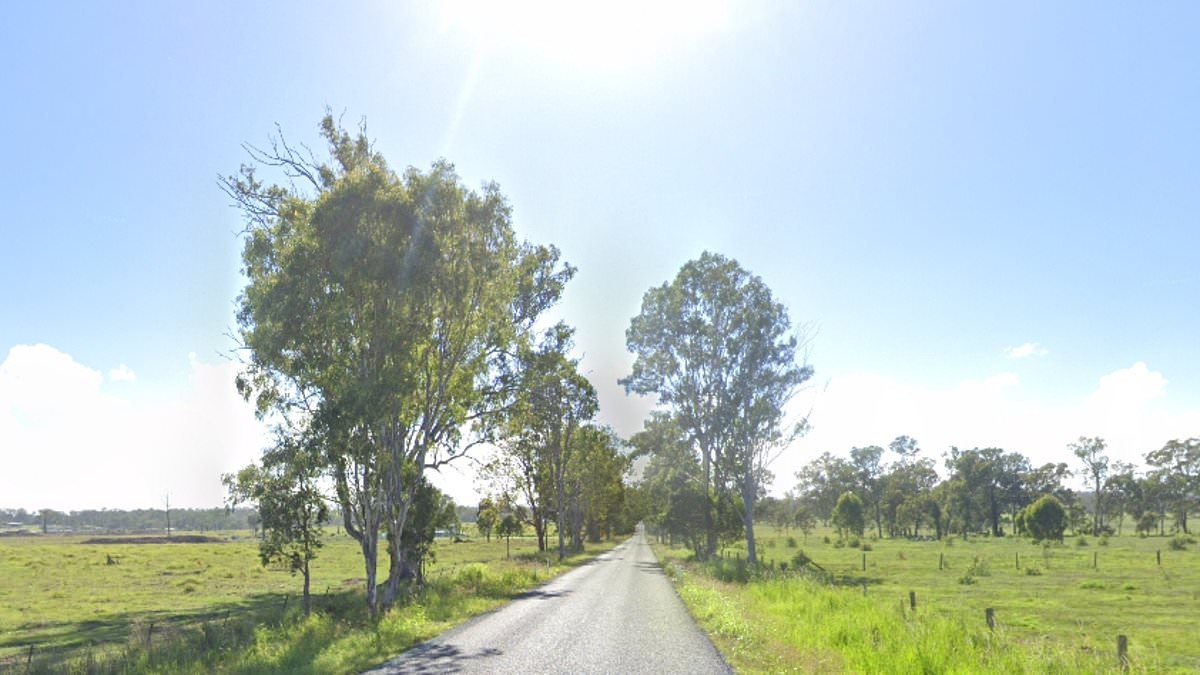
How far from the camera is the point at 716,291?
44.7 meters

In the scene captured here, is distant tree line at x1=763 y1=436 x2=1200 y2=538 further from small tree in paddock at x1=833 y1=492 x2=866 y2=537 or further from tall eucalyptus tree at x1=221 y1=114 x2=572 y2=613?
tall eucalyptus tree at x1=221 y1=114 x2=572 y2=613

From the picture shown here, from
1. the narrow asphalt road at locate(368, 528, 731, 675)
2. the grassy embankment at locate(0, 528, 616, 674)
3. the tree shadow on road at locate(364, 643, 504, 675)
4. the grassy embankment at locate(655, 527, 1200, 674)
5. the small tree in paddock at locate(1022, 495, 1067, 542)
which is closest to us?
the grassy embankment at locate(655, 527, 1200, 674)

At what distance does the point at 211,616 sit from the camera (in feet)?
107

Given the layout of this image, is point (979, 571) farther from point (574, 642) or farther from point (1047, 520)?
point (1047, 520)

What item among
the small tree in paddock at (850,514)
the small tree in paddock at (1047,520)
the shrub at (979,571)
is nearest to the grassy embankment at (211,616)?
the shrub at (979,571)

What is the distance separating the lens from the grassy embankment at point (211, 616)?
53.1 ft

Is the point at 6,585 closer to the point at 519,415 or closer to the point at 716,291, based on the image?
the point at 519,415

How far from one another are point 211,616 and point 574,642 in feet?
82.4

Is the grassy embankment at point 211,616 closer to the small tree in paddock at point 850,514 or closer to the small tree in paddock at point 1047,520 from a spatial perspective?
the small tree in paddock at point 850,514

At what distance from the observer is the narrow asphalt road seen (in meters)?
13.8

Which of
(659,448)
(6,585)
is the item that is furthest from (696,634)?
(6,585)

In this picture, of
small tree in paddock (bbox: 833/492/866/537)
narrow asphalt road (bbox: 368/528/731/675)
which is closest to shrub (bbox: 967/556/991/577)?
narrow asphalt road (bbox: 368/528/731/675)

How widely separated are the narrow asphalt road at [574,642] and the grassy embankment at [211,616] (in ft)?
4.33

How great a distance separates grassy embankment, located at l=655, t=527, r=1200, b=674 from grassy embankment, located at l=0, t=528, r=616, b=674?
351 inches
